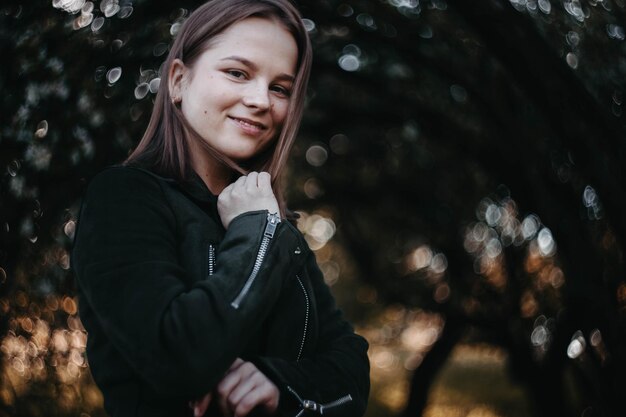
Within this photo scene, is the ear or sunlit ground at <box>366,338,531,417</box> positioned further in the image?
sunlit ground at <box>366,338,531,417</box>

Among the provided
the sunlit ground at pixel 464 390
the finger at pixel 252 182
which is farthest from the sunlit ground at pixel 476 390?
the finger at pixel 252 182

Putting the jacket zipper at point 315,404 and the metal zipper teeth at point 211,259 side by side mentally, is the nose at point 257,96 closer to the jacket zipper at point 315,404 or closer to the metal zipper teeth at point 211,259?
the metal zipper teeth at point 211,259

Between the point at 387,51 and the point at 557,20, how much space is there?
8.88 feet

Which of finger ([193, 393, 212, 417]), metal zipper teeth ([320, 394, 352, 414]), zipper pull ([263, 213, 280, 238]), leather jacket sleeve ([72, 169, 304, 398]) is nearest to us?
leather jacket sleeve ([72, 169, 304, 398])

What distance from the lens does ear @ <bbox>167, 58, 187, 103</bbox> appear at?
1.94 m

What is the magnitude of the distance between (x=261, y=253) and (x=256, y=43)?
561 millimetres

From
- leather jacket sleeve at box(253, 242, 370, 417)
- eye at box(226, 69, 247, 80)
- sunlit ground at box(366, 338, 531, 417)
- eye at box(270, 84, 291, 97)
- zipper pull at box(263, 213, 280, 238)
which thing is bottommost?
sunlit ground at box(366, 338, 531, 417)

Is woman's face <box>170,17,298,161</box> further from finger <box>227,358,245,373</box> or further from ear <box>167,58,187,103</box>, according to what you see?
finger <box>227,358,245,373</box>

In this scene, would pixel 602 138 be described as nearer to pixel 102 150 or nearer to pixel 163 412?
pixel 163 412

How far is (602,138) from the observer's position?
168 inches

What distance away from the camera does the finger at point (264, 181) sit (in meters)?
1.84

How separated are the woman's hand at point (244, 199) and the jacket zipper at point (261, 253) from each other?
0.17ft

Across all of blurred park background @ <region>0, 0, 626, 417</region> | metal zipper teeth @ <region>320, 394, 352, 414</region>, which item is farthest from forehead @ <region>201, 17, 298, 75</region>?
blurred park background @ <region>0, 0, 626, 417</region>

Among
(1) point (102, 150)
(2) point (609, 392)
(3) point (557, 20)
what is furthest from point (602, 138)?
(1) point (102, 150)
